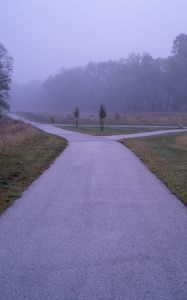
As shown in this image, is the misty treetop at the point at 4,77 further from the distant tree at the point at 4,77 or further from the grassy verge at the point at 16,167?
the grassy verge at the point at 16,167

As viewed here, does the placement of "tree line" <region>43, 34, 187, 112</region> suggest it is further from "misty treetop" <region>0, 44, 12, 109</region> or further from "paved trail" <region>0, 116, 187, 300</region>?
"paved trail" <region>0, 116, 187, 300</region>

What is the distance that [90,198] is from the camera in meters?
11.8

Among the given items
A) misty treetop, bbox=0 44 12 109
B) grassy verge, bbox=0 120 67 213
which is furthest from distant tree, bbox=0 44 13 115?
grassy verge, bbox=0 120 67 213

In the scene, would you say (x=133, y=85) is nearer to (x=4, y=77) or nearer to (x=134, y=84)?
(x=134, y=84)

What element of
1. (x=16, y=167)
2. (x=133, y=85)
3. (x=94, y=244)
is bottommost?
(x=16, y=167)

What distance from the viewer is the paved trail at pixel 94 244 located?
18.7ft

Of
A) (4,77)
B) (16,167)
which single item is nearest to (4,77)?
(4,77)

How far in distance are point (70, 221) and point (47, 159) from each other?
43.2 ft

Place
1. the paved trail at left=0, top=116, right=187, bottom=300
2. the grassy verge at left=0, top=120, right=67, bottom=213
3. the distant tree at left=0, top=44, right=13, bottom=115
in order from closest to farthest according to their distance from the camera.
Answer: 1. the paved trail at left=0, top=116, right=187, bottom=300
2. the grassy verge at left=0, top=120, right=67, bottom=213
3. the distant tree at left=0, top=44, right=13, bottom=115

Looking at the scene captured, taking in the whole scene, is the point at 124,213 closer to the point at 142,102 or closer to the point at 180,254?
the point at 180,254

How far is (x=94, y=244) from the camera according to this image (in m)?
7.54

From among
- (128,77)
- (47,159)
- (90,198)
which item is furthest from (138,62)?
(90,198)

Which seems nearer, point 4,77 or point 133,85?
point 4,77

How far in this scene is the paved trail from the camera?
5703mm
